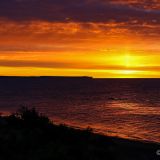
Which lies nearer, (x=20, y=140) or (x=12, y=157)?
(x=12, y=157)

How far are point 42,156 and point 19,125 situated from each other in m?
8.50

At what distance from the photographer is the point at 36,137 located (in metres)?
19.8

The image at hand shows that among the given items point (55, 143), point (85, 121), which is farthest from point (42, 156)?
point (85, 121)

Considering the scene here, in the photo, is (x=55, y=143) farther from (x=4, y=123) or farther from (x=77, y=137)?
(x=4, y=123)

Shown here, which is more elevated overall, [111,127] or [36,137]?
[36,137]

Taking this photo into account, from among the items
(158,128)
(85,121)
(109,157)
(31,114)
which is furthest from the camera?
(85,121)

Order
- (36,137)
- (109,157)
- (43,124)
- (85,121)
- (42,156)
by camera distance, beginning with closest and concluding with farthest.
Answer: (42,156)
(109,157)
(36,137)
(43,124)
(85,121)

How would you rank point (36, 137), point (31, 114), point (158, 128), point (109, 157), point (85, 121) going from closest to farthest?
point (109, 157), point (36, 137), point (31, 114), point (158, 128), point (85, 121)

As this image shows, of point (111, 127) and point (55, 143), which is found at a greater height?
point (55, 143)

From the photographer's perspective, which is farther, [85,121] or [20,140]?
[85,121]

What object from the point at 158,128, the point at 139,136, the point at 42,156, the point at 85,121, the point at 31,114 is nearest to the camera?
the point at 42,156

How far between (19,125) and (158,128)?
30.1m

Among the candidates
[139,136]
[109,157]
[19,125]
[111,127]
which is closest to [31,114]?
[19,125]

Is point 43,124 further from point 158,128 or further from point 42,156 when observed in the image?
point 158,128
